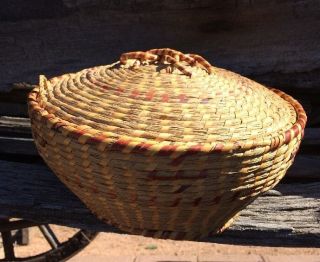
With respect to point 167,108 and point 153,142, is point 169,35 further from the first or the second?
point 153,142

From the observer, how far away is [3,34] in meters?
2.44

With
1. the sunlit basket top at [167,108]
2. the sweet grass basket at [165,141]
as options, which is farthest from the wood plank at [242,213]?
the sunlit basket top at [167,108]

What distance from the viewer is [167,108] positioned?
1.51 m

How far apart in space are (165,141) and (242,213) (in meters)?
0.73

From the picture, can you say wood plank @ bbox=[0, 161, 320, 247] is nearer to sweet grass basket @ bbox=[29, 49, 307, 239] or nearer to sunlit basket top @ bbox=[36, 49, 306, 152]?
sweet grass basket @ bbox=[29, 49, 307, 239]

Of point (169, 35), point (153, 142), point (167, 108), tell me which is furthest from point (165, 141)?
point (169, 35)

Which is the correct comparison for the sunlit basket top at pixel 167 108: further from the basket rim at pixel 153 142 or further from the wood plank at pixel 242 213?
the wood plank at pixel 242 213

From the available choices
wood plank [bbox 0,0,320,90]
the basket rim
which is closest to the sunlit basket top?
the basket rim

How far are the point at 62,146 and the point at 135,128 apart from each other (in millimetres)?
230

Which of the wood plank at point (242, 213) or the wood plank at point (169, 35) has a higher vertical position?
the wood plank at point (169, 35)

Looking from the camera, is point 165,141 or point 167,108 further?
point 167,108

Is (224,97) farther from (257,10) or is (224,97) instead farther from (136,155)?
(257,10)

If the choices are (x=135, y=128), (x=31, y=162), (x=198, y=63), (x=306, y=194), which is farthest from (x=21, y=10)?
(x=306, y=194)

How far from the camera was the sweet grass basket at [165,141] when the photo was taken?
4.63 ft
